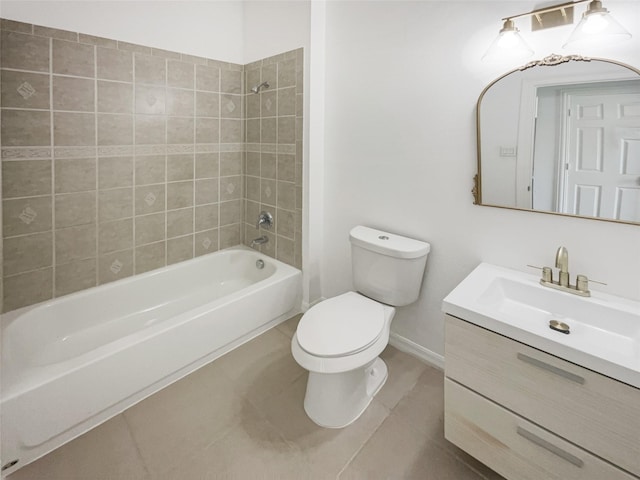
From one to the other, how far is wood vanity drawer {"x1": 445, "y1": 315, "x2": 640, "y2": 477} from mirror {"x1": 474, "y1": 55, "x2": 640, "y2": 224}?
658 mm

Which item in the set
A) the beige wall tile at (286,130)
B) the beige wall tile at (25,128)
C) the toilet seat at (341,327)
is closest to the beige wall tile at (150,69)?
the beige wall tile at (25,128)

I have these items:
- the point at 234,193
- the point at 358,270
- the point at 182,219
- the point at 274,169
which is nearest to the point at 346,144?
the point at 274,169

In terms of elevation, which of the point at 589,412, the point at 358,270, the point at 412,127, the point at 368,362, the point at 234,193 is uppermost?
the point at 412,127

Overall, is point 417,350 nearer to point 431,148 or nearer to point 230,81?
point 431,148

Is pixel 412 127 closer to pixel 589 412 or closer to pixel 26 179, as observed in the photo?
pixel 589 412

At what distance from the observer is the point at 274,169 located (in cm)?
250

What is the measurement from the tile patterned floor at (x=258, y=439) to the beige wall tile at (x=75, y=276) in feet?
2.96

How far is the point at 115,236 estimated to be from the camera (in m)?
2.17

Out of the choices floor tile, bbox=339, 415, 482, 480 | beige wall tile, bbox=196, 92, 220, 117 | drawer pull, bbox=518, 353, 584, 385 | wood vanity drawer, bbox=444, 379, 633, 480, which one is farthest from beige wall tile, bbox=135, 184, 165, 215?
drawer pull, bbox=518, 353, 584, 385

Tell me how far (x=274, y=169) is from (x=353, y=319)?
1.35 meters

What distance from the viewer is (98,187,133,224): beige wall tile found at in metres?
2.09

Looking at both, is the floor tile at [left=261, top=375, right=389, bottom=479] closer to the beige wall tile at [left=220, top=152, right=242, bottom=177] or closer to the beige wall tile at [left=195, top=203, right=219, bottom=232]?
the beige wall tile at [left=195, top=203, right=219, bottom=232]

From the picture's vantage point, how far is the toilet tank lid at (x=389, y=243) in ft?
5.69

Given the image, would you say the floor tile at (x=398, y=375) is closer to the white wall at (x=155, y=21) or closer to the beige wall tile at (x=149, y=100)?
the beige wall tile at (x=149, y=100)
